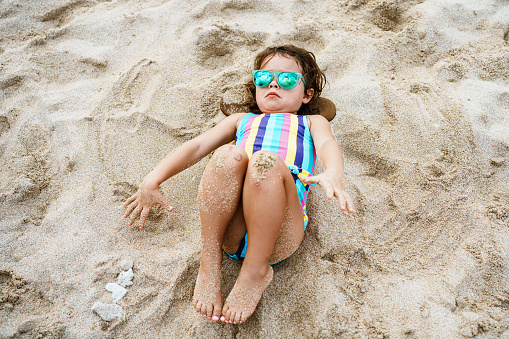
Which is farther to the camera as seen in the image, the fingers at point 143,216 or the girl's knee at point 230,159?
the fingers at point 143,216

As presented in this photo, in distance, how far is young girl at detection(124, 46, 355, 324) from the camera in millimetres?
1599

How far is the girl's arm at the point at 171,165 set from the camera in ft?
6.32

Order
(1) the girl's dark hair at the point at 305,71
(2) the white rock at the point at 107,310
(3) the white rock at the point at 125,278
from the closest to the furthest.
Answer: (2) the white rock at the point at 107,310 < (3) the white rock at the point at 125,278 < (1) the girl's dark hair at the point at 305,71

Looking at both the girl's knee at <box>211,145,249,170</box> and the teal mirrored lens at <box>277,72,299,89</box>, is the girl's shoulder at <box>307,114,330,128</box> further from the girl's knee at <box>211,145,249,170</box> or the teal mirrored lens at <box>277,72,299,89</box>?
the girl's knee at <box>211,145,249,170</box>

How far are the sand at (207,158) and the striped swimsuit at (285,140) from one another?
28 centimetres

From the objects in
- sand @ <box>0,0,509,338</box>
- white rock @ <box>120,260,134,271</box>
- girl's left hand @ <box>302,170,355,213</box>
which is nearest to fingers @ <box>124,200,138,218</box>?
sand @ <box>0,0,509,338</box>

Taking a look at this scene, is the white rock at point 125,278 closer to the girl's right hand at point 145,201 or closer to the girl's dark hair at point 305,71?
the girl's right hand at point 145,201

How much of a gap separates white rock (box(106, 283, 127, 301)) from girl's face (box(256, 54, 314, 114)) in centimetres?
136

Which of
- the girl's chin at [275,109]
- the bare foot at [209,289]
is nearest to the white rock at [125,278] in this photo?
the bare foot at [209,289]

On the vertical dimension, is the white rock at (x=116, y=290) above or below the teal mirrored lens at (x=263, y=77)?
below

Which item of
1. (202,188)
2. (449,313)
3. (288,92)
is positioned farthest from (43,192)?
(449,313)

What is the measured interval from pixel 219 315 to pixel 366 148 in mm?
1439

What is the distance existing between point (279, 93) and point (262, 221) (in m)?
0.99

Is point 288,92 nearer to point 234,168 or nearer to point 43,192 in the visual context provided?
point 234,168
